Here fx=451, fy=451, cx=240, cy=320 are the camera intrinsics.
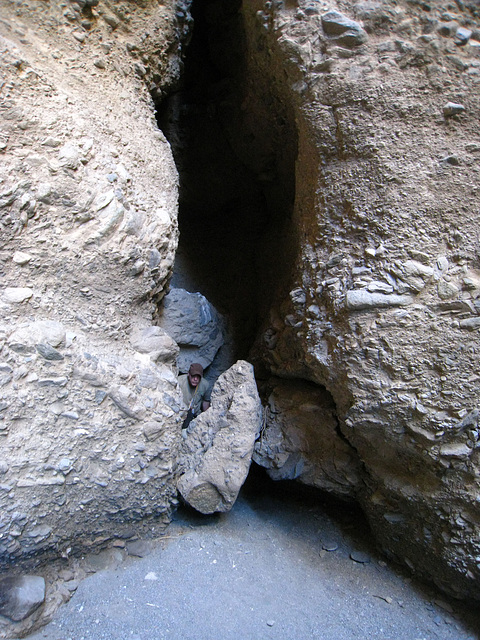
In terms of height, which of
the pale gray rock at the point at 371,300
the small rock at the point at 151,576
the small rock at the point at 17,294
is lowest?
the small rock at the point at 151,576

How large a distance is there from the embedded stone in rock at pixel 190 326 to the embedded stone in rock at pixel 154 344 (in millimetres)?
284

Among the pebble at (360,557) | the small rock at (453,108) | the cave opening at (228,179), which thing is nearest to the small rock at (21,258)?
the cave opening at (228,179)

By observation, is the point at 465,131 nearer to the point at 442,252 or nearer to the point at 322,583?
the point at 442,252

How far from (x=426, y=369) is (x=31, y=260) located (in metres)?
1.18

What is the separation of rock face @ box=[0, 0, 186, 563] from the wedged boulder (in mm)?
111

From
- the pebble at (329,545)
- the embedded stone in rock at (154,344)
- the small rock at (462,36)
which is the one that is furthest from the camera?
the pebble at (329,545)

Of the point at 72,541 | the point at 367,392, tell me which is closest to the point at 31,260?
the point at 72,541

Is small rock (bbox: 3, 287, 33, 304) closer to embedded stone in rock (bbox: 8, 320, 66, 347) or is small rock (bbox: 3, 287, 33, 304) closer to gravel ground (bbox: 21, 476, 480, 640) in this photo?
embedded stone in rock (bbox: 8, 320, 66, 347)

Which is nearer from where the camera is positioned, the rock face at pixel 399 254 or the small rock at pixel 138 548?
the rock face at pixel 399 254

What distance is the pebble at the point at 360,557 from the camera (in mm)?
1566

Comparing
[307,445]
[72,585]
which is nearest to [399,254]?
[307,445]

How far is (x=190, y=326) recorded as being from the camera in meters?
1.94

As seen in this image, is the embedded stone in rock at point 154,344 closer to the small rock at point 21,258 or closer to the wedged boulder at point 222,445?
the wedged boulder at point 222,445

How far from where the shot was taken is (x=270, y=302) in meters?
2.20
